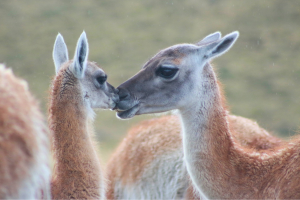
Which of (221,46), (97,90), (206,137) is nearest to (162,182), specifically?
(206,137)

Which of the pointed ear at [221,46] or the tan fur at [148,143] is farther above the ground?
the pointed ear at [221,46]

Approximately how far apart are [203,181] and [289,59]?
15205mm

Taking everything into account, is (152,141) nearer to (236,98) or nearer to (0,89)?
(0,89)

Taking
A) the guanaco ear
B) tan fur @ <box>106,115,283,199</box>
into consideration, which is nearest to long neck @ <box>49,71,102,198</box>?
the guanaco ear

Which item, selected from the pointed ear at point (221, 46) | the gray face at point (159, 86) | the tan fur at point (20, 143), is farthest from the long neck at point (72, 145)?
the pointed ear at point (221, 46)

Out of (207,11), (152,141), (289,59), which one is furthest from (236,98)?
(152,141)

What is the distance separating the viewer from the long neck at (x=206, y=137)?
3.13m

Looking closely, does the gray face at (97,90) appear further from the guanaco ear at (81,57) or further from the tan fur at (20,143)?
the tan fur at (20,143)

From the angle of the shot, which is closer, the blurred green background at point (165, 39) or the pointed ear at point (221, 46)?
the pointed ear at point (221, 46)

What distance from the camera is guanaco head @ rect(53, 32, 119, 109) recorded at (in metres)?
3.19

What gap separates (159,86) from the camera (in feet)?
11.3

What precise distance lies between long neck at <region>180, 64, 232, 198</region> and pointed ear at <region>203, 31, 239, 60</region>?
171mm

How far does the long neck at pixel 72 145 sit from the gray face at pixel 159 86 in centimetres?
46

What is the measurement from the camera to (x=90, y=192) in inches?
120
